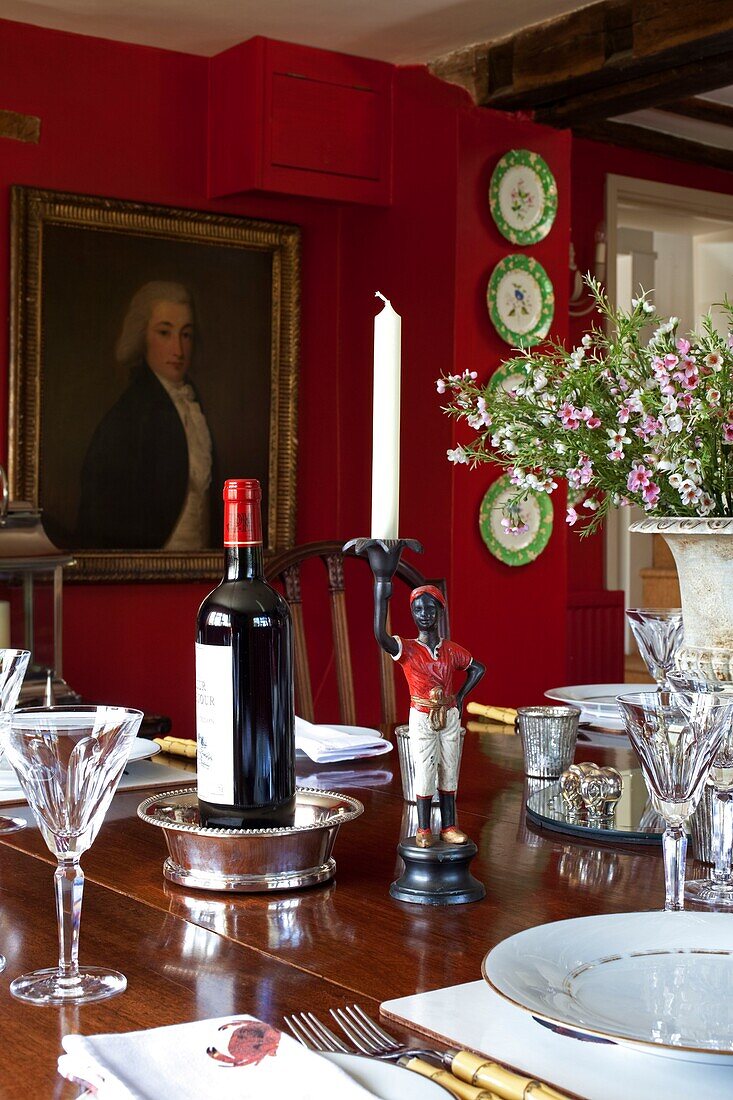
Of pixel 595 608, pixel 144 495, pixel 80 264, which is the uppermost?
pixel 80 264

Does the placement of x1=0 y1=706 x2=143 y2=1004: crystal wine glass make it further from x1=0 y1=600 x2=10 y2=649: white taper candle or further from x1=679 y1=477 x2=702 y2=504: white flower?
x1=0 y1=600 x2=10 y2=649: white taper candle

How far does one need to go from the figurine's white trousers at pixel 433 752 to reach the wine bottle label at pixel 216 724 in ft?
0.48

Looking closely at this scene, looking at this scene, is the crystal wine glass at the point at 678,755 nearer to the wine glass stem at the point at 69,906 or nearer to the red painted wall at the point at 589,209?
the wine glass stem at the point at 69,906

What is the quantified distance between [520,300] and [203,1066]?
3.67 m

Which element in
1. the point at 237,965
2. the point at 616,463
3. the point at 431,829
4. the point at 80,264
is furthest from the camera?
the point at 80,264

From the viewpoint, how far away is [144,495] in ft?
13.4

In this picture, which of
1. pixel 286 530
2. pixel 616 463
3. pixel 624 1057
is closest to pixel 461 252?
pixel 286 530

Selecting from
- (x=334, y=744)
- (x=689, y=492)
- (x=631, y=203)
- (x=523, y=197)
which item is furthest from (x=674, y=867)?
(x=631, y=203)

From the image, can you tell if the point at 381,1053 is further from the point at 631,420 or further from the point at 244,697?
the point at 631,420

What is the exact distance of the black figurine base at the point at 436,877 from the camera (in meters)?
1.04

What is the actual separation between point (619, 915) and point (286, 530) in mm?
3447

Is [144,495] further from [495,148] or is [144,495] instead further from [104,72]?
[495,148]

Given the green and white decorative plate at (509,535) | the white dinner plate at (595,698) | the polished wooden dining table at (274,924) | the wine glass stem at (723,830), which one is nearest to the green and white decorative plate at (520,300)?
the green and white decorative plate at (509,535)

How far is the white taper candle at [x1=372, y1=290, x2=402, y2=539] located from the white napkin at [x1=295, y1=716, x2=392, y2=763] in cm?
67
